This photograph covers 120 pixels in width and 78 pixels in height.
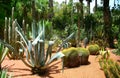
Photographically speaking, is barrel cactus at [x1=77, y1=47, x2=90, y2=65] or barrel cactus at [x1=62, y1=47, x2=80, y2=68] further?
barrel cactus at [x1=77, y1=47, x2=90, y2=65]

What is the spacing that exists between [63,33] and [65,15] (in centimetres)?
1342

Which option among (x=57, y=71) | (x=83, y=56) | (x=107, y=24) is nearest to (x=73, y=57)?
(x=83, y=56)

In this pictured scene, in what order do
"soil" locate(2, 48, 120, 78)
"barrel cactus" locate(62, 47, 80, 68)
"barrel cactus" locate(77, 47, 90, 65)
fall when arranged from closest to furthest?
"soil" locate(2, 48, 120, 78) → "barrel cactus" locate(62, 47, 80, 68) → "barrel cactus" locate(77, 47, 90, 65)

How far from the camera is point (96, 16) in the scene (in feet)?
104

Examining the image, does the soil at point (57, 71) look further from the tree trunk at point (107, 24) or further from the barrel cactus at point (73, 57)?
the tree trunk at point (107, 24)

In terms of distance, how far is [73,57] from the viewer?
37.3 ft

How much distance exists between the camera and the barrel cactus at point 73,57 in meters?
11.3

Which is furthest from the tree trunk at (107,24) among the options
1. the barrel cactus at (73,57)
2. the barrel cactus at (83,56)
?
the barrel cactus at (73,57)

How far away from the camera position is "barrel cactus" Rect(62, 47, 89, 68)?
37.0 feet

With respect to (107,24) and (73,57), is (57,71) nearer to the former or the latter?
(73,57)

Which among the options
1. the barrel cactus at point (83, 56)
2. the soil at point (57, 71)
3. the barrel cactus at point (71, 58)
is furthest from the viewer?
the barrel cactus at point (83, 56)

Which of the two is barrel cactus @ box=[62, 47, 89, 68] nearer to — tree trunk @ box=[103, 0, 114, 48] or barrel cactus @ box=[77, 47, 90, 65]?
barrel cactus @ box=[77, 47, 90, 65]

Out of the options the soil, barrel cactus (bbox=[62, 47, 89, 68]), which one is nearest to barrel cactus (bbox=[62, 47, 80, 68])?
barrel cactus (bbox=[62, 47, 89, 68])

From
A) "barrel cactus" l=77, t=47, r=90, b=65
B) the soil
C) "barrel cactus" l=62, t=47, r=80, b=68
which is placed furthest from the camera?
"barrel cactus" l=77, t=47, r=90, b=65
